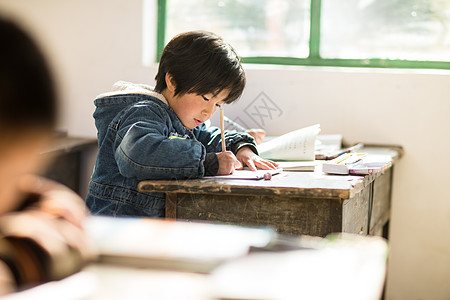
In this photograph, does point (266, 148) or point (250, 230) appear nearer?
point (250, 230)

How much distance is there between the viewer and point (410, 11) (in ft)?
8.62

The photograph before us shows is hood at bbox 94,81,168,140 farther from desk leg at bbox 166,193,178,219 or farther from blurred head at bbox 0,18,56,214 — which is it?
blurred head at bbox 0,18,56,214

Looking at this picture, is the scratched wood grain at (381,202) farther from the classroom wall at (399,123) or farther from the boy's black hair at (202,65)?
the boy's black hair at (202,65)

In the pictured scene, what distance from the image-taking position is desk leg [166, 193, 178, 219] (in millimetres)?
1564

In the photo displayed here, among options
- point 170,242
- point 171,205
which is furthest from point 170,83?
point 170,242

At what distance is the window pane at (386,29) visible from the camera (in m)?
2.62

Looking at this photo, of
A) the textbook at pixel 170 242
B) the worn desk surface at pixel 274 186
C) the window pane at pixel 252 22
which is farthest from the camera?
the window pane at pixel 252 22

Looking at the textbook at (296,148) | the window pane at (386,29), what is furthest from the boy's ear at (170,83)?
the window pane at (386,29)

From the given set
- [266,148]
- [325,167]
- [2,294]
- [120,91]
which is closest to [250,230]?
[2,294]

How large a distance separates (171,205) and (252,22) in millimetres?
1449

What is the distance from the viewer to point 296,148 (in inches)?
79.8

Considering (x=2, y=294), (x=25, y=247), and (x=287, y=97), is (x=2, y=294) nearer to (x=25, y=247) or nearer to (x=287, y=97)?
(x=25, y=247)

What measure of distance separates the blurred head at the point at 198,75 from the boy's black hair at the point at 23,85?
60.6 inches

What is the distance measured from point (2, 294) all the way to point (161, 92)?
62.9 inches
